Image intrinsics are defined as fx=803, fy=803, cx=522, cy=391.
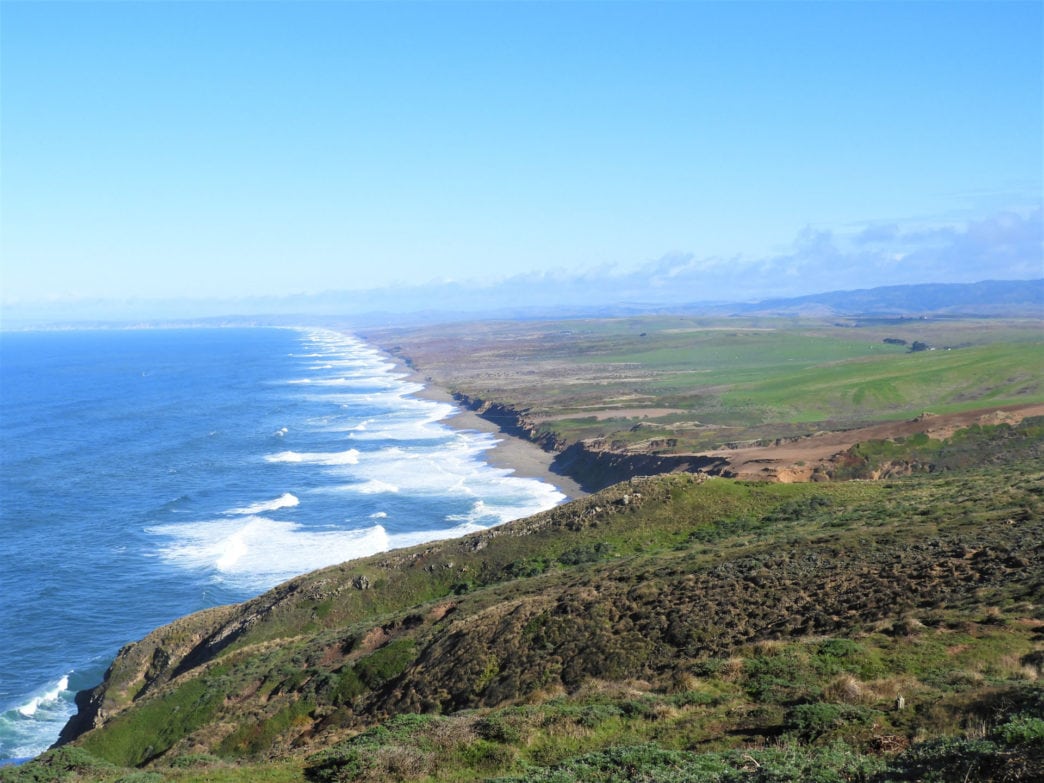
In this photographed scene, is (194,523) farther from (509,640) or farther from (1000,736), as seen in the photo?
(1000,736)

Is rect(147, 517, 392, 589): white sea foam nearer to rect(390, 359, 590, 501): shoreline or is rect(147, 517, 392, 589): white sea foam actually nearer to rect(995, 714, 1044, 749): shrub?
rect(390, 359, 590, 501): shoreline

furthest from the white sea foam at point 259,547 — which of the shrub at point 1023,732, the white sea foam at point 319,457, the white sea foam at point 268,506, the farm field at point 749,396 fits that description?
the shrub at point 1023,732

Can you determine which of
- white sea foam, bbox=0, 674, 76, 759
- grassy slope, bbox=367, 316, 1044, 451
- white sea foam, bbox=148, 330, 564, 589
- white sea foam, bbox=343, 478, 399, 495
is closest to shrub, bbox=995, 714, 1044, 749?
white sea foam, bbox=0, 674, 76, 759

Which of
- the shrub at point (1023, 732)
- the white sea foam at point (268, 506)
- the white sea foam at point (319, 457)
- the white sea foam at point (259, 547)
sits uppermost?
the shrub at point (1023, 732)

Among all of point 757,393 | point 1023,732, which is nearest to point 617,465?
point 757,393

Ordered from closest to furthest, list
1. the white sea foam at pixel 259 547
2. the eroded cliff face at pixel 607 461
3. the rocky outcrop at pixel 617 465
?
the white sea foam at pixel 259 547
the rocky outcrop at pixel 617 465
the eroded cliff face at pixel 607 461

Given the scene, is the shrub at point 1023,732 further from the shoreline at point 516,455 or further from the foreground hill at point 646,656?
the shoreline at point 516,455
